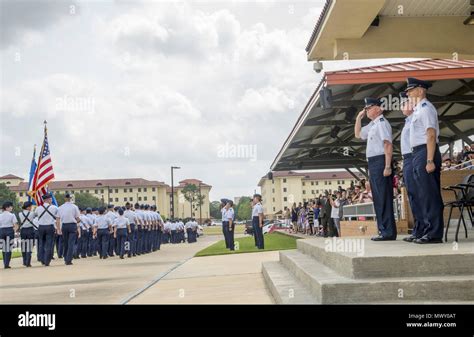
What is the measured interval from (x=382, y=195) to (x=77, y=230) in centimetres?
1268

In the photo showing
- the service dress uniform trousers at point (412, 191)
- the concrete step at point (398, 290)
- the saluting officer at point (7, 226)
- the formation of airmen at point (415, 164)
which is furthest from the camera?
the saluting officer at point (7, 226)

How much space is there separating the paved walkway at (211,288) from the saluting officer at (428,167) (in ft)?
6.98

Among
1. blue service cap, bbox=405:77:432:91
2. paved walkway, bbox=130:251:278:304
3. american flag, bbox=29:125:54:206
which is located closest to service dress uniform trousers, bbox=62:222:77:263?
american flag, bbox=29:125:54:206

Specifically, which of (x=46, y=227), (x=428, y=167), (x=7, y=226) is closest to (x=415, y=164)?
(x=428, y=167)

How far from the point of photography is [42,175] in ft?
69.1

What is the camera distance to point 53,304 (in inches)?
272

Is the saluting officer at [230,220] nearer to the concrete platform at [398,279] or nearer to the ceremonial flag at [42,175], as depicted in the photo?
the ceremonial flag at [42,175]

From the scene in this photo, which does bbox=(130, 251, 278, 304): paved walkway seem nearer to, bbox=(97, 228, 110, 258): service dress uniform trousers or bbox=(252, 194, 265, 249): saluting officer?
bbox=(252, 194, 265, 249): saluting officer

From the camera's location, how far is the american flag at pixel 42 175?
20467mm

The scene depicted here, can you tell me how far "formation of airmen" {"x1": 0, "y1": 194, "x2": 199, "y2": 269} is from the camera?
15922 millimetres

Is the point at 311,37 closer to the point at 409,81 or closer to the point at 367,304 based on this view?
the point at 409,81

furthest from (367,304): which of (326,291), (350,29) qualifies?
(350,29)

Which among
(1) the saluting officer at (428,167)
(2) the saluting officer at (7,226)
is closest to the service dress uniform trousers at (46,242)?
(2) the saluting officer at (7,226)

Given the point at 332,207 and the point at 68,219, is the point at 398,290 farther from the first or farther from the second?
the point at 332,207
